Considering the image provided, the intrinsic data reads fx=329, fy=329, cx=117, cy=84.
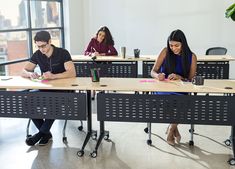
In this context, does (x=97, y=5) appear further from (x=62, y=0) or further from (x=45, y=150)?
(x=45, y=150)

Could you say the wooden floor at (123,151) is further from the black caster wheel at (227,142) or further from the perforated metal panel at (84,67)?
the perforated metal panel at (84,67)

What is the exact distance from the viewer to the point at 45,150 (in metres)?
3.29

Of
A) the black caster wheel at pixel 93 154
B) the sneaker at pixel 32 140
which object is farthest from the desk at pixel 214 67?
the sneaker at pixel 32 140

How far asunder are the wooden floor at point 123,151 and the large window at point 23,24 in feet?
6.89

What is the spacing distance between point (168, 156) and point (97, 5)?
4789mm

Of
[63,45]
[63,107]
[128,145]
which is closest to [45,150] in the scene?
[63,107]

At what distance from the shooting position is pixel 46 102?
3.14 metres

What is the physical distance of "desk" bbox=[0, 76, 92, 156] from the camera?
307 centimetres

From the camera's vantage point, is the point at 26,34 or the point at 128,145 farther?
the point at 26,34

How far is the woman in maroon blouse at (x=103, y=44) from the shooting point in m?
5.18

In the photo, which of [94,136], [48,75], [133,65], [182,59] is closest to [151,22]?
[133,65]

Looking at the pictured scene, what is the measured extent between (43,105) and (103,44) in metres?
2.30

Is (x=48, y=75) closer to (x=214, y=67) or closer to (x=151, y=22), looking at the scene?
(x=214, y=67)

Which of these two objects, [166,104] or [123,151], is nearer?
[166,104]
